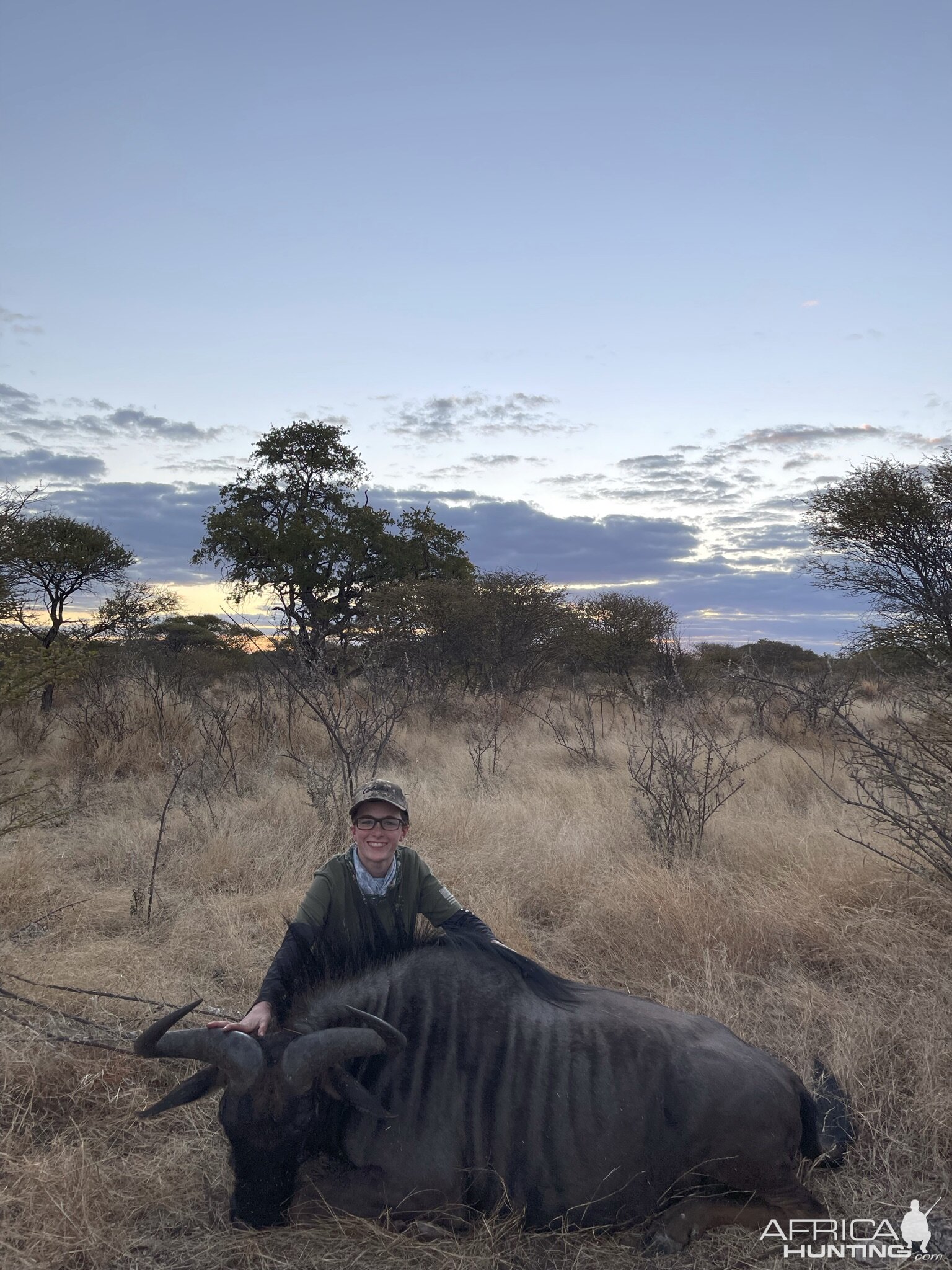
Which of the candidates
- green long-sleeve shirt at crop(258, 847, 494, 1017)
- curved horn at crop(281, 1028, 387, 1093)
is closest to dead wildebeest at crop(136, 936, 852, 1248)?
curved horn at crop(281, 1028, 387, 1093)

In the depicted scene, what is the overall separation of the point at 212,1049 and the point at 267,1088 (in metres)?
0.19

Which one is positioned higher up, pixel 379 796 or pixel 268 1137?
pixel 379 796

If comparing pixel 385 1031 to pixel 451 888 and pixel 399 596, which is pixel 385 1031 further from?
pixel 399 596

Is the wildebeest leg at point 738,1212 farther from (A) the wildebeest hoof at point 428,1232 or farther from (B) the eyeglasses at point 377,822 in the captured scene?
(B) the eyeglasses at point 377,822

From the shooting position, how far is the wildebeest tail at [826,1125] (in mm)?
2695

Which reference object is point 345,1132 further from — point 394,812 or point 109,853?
point 109,853

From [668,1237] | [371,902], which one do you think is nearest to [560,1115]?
[668,1237]

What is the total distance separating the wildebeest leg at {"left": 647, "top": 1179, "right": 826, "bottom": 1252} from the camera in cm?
250

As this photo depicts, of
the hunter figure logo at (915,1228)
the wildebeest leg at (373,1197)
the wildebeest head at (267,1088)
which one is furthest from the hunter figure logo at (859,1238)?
the wildebeest head at (267,1088)

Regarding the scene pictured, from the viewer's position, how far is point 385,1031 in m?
2.52

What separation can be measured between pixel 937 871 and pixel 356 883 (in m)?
3.07

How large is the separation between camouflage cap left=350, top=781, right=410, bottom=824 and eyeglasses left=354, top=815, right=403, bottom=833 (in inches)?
1.6

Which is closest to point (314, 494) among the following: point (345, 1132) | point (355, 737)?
point (355, 737)

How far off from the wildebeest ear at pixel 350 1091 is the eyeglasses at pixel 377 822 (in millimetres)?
906
